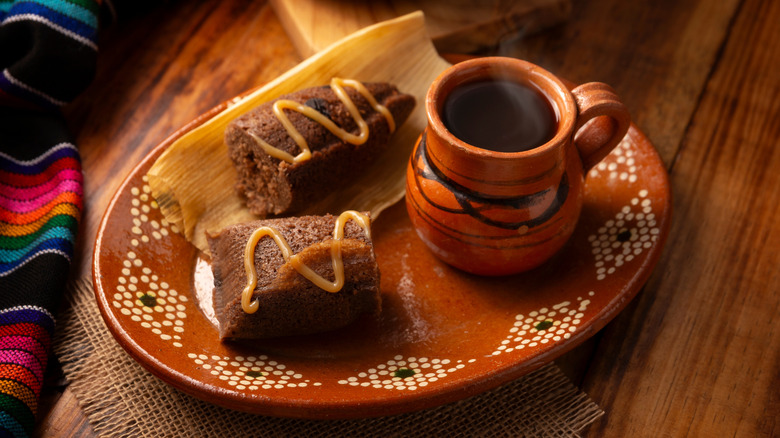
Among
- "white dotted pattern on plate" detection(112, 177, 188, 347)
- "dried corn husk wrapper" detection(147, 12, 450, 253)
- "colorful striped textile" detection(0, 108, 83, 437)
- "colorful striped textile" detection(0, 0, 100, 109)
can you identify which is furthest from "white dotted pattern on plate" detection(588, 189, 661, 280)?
"colorful striped textile" detection(0, 0, 100, 109)

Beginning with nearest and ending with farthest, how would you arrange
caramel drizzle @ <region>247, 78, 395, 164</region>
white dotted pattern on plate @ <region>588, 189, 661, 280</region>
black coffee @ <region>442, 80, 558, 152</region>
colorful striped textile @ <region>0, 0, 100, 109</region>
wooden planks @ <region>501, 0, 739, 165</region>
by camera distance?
black coffee @ <region>442, 80, 558, 152</region> < white dotted pattern on plate @ <region>588, 189, 661, 280</region> < caramel drizzle @ <region>247, 78, 395, 164</region> < colorful striped textile @ <region>0, 0, 100, 109</region> < wooden planks @ <region>501, 0, 739, 165</region>

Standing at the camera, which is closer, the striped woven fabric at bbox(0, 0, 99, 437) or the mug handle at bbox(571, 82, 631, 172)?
the mug handle at bbox(571, 82, 631, 172)

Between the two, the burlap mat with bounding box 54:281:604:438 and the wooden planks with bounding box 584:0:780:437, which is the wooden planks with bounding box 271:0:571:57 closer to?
the wooden planks with bounding box 584:0:780:437

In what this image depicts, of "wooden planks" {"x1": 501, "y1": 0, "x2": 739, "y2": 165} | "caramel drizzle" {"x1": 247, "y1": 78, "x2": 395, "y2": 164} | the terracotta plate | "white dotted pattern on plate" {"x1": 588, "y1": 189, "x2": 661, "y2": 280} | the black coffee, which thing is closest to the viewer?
the terracotta plate

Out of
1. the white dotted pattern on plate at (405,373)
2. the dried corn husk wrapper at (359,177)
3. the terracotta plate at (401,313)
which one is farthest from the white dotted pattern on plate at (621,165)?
the white dotted pattern on plate at (405,373)

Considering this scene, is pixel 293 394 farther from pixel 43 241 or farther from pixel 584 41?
pixel 584 41

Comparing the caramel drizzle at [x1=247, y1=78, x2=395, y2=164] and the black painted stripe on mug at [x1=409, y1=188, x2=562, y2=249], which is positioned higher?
the caramel drizzle at [x1=247, y1=78, x2=395, y2=164]

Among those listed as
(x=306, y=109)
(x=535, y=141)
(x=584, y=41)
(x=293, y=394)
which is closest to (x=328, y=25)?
(x=306, y=109)
